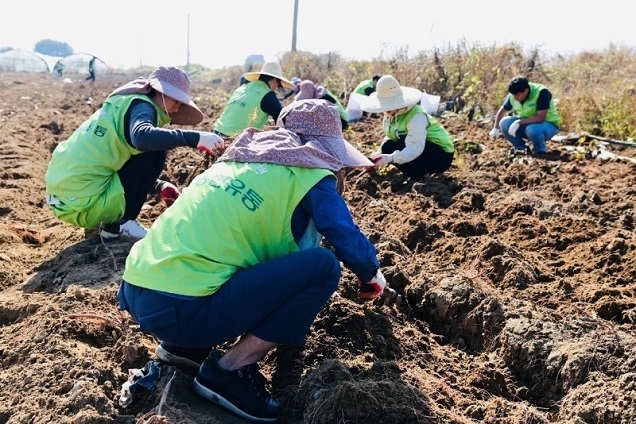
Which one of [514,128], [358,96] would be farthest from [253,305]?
[358,96]

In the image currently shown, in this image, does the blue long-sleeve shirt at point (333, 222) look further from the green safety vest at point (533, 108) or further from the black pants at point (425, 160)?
the green safety vest at point (533, 108)

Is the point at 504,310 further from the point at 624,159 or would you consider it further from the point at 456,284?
the point at 624,159

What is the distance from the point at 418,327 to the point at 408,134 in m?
2.82

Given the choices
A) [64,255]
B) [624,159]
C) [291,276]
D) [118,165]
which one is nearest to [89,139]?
[118,165]

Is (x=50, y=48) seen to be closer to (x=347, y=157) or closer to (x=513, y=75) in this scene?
(x=513, y=75)

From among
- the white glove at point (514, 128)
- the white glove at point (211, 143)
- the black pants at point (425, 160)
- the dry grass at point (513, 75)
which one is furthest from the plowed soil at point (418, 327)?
the dry grass at point (513, 75)

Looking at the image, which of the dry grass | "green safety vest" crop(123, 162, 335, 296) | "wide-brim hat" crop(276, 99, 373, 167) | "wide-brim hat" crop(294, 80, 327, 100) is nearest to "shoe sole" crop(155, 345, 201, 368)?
"green safety vest" crop(123, 162, 335, 296)

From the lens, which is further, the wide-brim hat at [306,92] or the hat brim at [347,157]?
the wide-brim hat at [306,92]

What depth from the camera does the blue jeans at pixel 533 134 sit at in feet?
24.3

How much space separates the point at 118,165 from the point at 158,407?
7.68 ft

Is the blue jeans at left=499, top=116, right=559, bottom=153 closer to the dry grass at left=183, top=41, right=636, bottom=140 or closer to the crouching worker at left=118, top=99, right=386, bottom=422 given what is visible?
the dry grass at left=183, top=41, right=636, bottom=140

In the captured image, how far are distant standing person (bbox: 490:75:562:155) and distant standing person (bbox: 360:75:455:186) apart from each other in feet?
6.14

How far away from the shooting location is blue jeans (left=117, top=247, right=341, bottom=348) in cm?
219

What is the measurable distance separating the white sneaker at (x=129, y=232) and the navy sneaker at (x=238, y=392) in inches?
87.6
